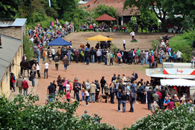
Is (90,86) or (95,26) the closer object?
(90,86)

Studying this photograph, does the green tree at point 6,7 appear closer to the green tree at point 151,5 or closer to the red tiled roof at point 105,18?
the green tree at point 151,5

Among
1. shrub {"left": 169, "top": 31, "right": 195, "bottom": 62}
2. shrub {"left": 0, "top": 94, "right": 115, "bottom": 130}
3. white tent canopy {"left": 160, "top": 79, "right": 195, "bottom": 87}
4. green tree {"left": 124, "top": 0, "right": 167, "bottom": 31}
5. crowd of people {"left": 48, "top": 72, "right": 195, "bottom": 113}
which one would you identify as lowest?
crowd of people {"left": 48, "top": 72, "right": 195, "bottom": 113}

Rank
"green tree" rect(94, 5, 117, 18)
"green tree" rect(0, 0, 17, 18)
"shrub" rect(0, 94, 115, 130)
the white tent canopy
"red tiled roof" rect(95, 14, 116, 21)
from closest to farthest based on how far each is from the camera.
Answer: "shrub" rect(0, 94, 115, 130) < the white tent canopy < "green tree" rect(0, 0, 17, 18) < "red tiled roof" rect(95, 14, 116, 21) < "green tree" rect(94, 5, 117, 18)

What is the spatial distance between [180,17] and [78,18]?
13.4m

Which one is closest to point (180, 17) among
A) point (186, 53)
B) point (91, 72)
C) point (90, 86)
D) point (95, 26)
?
point (95, 26)

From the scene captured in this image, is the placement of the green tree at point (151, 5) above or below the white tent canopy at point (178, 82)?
above

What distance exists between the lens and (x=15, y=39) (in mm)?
A: 27922

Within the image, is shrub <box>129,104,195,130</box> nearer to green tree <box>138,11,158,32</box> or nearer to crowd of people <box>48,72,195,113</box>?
crowd of people <box>48,72,195,113</box>

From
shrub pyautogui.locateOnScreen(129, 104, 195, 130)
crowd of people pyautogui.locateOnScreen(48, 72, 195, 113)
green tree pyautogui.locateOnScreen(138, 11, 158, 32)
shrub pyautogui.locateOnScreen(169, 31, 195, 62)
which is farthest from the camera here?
green tree pyautogui.locateOnScreen(138, 11, 158, 32)

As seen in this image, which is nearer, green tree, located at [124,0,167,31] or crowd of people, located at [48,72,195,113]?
crowd of people, located at [48,72,195,113]

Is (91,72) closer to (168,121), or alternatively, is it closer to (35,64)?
(35,64)

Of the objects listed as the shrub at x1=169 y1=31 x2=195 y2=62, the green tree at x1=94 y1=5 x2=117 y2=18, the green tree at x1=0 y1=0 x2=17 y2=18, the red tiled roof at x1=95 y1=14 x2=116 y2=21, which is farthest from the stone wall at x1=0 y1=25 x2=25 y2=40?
the green tree at x1=94 y1=5 x2=117 y2=18

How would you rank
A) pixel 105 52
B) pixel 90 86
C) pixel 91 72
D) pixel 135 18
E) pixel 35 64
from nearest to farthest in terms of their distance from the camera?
pixel 90 86 → pixel 35 64 → pixel 91 72 → pixel 105 52 → pixel 135 18

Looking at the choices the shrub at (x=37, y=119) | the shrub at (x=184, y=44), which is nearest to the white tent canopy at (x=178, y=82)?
the shrub at (x=184, y=44)
